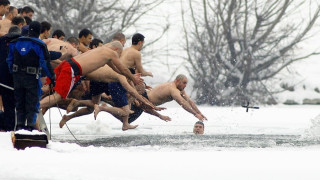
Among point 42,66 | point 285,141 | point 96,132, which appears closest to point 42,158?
point 42,66

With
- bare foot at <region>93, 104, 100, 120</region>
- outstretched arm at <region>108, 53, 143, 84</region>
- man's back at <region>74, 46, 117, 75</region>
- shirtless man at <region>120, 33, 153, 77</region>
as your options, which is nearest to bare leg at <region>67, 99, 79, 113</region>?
bare foot at <region>93, 104, 100, 120</region>

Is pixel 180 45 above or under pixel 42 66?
above

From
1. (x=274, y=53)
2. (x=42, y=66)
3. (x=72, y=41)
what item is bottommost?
(x=42, y=66)

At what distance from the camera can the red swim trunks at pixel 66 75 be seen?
1230cm

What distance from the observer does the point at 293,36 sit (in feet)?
123

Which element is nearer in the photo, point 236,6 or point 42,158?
point 42,158

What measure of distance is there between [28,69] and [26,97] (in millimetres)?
384

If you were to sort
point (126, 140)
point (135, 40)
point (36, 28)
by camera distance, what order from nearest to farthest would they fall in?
point (36, 28) < point (126, 140) < point (135, 40)

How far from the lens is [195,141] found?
38.7 ft

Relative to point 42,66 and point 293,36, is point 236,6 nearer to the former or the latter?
point 293,36

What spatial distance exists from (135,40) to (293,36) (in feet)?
79.1

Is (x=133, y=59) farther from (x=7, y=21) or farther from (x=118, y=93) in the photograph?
(x=7, y=21)

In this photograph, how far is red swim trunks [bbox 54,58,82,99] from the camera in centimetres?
1230

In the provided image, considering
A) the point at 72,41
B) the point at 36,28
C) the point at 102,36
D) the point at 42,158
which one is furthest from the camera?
the point at 102,36
